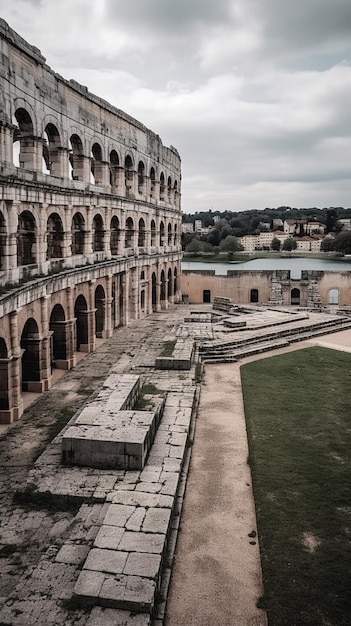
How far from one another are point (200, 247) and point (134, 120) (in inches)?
2336

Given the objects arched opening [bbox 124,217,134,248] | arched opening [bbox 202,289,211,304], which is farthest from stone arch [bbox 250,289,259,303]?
arched opening [bbox 124,217,134,248]

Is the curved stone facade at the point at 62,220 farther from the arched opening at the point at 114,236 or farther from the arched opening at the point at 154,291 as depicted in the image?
the arched opening at the point at 154,291

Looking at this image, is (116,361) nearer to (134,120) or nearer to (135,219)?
(135,219)

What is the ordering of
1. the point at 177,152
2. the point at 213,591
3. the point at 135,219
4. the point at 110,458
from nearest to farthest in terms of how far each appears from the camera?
the point at 213,591 → the point at 110,458 → the point at 135,219 → the point at 177,152

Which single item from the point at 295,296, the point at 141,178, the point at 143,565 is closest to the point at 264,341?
the point at 141,178

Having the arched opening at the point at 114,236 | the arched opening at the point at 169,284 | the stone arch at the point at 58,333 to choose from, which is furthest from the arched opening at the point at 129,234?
the stone arch at the point at 58,333

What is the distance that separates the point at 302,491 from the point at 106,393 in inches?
238

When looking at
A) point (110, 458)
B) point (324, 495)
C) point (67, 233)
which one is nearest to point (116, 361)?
point (67, 233)

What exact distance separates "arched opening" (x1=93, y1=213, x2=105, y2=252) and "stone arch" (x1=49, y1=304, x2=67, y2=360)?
18.2 feet

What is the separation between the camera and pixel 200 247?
86438mm

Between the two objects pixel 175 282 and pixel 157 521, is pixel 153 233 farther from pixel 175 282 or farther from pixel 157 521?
pixel 157 521

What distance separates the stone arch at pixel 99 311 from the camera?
25203 millimetres

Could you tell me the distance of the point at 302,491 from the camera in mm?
10742

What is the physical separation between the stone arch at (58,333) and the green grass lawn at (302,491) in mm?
7375
